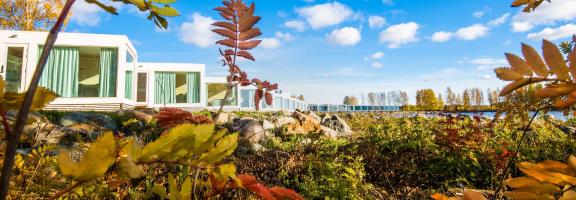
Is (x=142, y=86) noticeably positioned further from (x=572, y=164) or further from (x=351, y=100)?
(x=351, y=100)

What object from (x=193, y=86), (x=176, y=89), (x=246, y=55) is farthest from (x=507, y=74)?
(x=176, y=89)

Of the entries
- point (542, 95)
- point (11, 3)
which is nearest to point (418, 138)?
point (542, 95)

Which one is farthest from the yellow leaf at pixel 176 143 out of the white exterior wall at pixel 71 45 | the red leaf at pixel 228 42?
the white exterior wall at pixel 71 45

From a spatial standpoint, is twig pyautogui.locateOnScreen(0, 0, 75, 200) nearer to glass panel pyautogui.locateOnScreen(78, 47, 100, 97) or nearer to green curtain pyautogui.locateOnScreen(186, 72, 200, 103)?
glass panel pyautogui.locateOnScreen(78, 47, 100, 97)

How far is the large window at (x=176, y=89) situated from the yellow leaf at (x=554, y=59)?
2063 cm

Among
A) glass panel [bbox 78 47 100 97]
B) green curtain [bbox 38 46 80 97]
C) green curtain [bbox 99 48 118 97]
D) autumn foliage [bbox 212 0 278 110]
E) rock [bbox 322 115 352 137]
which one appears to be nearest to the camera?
autumn foliage [bbox 212 0 278 110]

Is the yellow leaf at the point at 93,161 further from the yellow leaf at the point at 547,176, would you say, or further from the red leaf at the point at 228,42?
the red leaf at the point at 228,42

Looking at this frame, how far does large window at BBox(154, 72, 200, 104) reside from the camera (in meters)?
20.3

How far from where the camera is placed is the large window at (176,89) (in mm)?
20344

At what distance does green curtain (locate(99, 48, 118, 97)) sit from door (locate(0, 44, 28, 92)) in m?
2.59

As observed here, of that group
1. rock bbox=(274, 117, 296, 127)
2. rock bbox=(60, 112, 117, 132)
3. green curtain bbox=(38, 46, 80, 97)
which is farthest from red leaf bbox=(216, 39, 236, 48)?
green curtain bbox=(38, 46, 80, 97)

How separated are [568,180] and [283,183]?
2.90 m

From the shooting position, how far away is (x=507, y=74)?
0.60 metres

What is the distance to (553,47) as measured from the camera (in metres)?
0.57
